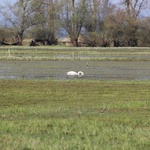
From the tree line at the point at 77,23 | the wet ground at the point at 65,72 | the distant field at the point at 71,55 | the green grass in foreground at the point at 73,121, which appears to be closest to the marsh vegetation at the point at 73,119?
the green grass in foreground at the point at 73,121

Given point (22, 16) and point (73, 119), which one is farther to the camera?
point (22, 16)

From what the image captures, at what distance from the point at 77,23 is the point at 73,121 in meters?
82.1

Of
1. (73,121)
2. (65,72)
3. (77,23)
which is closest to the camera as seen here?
(73,121)

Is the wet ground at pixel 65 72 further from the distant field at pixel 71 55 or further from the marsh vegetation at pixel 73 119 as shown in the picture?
the distant field at pixel 71 55

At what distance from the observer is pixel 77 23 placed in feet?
303

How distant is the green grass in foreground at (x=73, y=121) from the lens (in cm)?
841

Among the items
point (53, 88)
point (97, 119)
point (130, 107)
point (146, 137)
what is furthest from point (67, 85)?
point (146, 137)

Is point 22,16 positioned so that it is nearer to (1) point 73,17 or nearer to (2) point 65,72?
(1) point 73,17

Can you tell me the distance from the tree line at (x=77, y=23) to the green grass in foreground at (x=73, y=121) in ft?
224

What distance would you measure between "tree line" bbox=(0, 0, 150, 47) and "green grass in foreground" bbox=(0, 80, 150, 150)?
68333 millimetres

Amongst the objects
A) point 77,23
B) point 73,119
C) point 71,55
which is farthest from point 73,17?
point 73,119

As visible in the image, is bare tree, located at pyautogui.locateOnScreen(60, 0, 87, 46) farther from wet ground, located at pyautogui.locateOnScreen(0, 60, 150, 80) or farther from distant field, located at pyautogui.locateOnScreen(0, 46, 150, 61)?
wet ground, located at pyautogui.locateOnScreen(0, 60, 150, 80)

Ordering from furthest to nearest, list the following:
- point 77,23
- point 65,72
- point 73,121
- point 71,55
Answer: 1. point 77,23
2. point 71,55
3. point 65,72
4. point 73,121

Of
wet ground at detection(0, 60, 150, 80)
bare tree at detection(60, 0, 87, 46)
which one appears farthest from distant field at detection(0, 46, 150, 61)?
bare tree at detection(60, 0, 87, 46)
